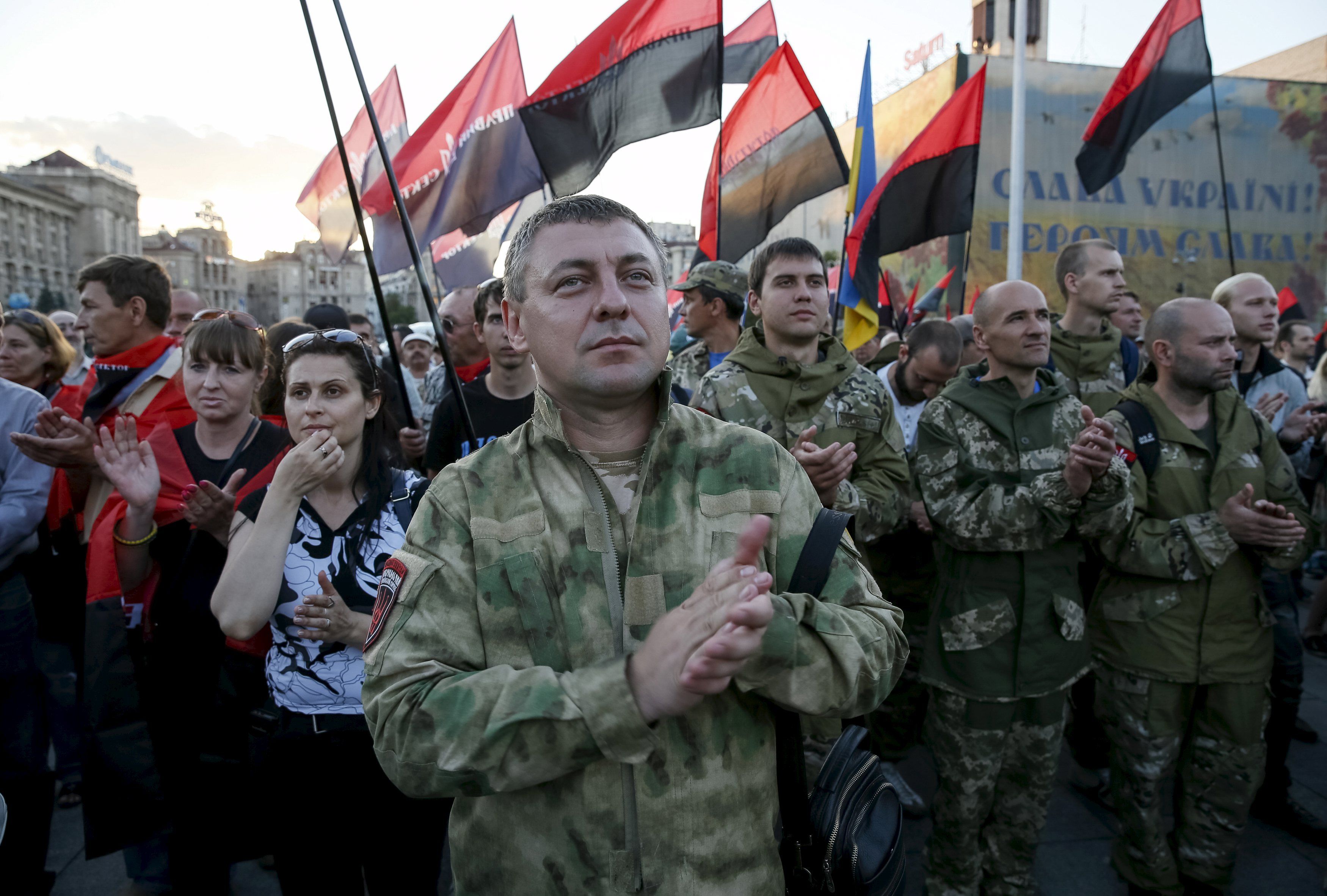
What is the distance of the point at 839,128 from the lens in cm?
3020

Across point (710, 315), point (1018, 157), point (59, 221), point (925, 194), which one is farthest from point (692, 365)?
point (59, 221)

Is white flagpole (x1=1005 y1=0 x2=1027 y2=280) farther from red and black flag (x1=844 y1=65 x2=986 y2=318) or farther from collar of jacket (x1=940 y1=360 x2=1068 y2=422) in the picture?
collar of jacket (x1=940 y1=360 x2=1068 y2=422)

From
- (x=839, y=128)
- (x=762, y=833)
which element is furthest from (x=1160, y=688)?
(x=839, y=128)

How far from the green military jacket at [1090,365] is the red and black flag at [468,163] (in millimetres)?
4197

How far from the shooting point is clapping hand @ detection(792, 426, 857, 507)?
2293mm

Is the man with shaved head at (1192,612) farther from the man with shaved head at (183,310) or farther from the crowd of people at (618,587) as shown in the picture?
the man with shaved head at (183,310)

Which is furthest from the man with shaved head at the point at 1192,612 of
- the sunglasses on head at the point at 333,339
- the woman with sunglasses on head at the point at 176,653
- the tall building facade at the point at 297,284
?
the tall building facade at the point at 297,284

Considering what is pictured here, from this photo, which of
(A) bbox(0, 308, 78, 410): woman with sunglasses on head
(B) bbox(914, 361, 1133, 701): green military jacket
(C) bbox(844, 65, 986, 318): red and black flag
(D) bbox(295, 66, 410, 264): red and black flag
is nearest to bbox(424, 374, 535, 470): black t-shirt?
(B) bbox(914, 361, 1133, 701): green military jacket

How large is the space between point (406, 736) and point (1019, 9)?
9.89m

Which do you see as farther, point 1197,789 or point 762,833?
point 1197,789

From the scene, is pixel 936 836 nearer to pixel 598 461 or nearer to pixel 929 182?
pixel 598 461

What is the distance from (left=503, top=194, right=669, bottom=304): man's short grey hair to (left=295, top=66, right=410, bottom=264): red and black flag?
7203 mm

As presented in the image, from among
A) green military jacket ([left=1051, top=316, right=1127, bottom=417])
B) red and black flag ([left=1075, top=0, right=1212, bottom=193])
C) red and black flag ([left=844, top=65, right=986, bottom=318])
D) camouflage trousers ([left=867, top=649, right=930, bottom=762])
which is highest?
red and black flag ([left=1075, top=0, right=1212, bottom=193])

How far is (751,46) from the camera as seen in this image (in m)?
7.27
